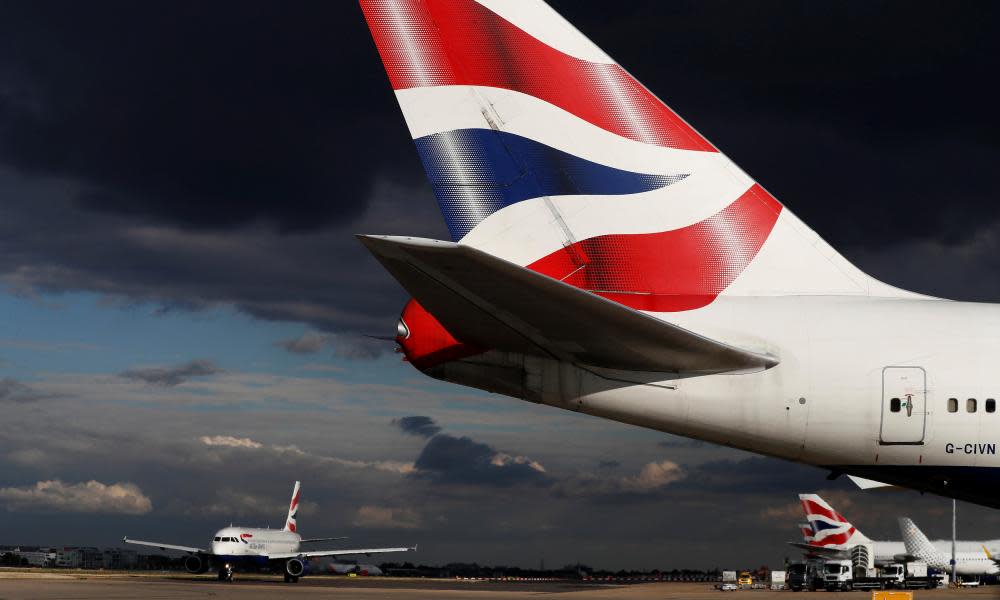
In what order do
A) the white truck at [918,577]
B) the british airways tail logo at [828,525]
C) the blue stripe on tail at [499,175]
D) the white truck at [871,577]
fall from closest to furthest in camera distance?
the blue stripe on tail at [499,175], the white truck at [871,577], the white truck at [918,577], the british airways tail logo at [828,525]

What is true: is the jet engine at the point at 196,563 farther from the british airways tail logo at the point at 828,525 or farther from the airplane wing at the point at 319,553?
the british airways tail logo at the point at 828,525

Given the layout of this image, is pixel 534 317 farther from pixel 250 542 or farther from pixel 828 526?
pixel 828 526

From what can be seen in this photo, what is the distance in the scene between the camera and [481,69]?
37.0 ft

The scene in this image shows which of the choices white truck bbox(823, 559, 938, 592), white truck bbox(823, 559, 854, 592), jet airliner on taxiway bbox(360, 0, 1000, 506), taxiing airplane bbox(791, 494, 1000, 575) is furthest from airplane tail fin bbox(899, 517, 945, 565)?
jet airliner on taxiway bbox(360, 0, 1000, 506)

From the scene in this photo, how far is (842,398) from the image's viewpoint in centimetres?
988

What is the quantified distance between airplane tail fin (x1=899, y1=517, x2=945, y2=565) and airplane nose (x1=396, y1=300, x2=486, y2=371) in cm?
6764

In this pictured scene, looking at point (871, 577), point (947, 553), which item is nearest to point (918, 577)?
point (871, 577)

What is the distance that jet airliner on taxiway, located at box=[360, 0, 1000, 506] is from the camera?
32.1ft

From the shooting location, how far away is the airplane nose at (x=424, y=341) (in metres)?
10.0

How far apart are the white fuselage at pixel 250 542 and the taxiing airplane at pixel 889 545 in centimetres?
3370

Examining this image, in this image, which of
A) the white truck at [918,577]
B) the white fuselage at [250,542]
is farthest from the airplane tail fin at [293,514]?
the white truck at [918,577]

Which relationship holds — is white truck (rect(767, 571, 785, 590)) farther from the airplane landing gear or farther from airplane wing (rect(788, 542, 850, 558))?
the airplane landing gear

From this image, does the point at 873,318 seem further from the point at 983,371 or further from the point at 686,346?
the point at 686,346

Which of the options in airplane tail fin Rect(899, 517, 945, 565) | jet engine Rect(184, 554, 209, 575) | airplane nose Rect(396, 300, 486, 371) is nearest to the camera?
airplane nose Rect(396, 300, 486, 371)
